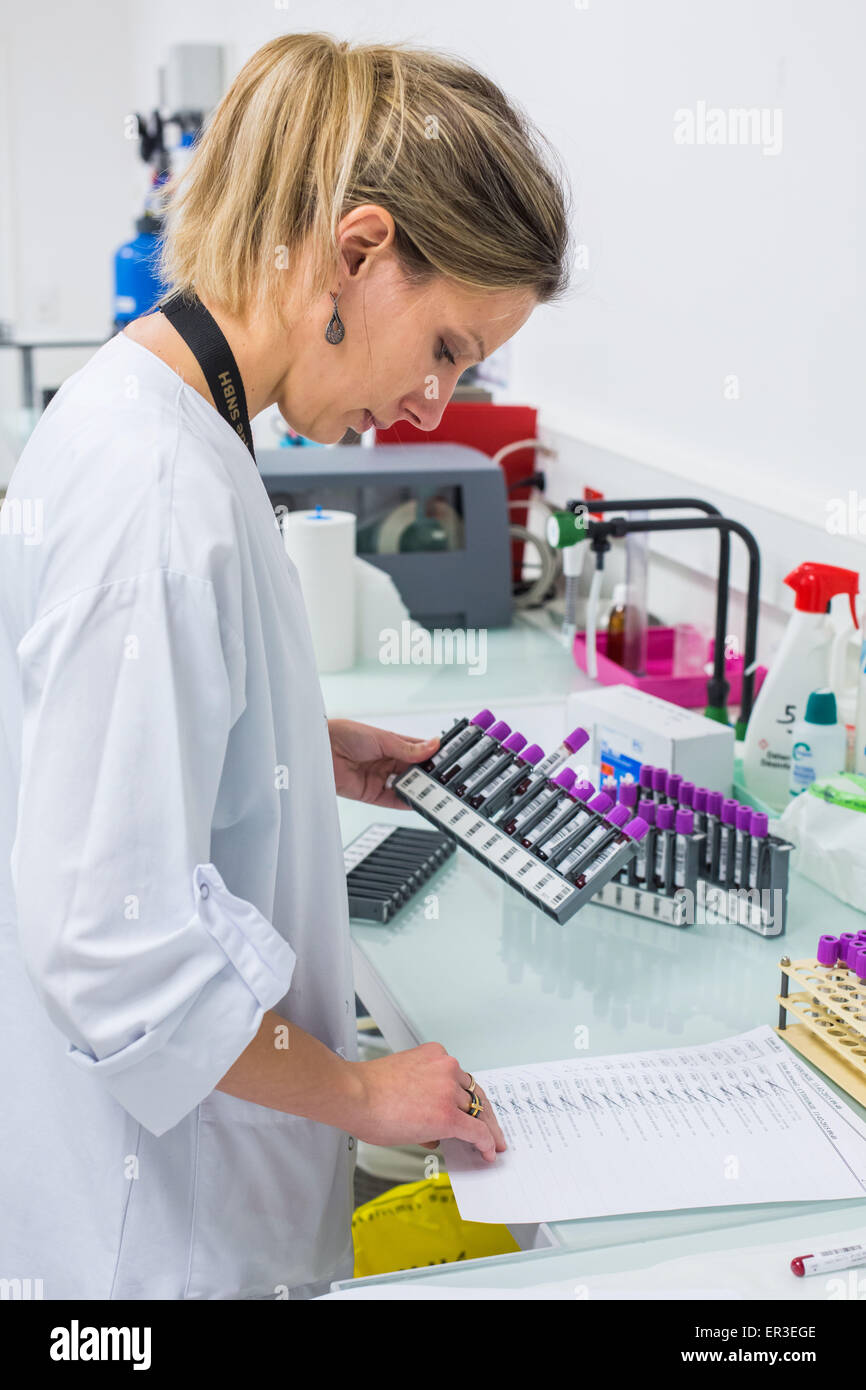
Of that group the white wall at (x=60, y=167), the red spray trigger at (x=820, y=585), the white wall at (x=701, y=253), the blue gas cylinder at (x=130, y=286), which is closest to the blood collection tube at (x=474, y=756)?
the red spray trigger at (x=820, y=585)

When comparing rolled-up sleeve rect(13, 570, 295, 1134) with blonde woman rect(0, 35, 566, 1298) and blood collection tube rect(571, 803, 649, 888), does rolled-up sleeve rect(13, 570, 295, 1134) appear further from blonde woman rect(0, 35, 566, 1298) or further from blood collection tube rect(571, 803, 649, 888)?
blood collection tube rect(571, 803, 649, 888)

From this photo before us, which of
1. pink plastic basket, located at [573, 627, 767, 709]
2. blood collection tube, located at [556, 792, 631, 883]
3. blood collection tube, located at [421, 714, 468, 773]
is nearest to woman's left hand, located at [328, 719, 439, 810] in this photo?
blood collection tube, located at [421, 714, 468, 773]

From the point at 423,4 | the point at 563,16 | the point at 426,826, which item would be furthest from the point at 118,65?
the point at 426,826

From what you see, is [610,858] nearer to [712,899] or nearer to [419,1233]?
[712,899]

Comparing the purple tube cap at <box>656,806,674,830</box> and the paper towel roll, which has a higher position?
the paper towel roll

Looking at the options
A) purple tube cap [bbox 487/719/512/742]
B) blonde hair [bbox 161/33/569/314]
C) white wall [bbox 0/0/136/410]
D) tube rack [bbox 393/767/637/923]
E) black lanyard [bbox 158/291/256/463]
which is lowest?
tube rack [bbox 393/767/637/923]

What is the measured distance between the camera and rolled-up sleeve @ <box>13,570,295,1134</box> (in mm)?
688

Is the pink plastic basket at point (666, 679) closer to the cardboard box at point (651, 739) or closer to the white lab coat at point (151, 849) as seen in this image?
the cardboard box at point (651, 739)

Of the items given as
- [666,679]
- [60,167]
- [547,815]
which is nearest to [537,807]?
[547,815]

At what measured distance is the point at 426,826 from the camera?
4.67ft

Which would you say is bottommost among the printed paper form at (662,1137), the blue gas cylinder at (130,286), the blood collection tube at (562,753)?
the printed paper form at (662,1137)

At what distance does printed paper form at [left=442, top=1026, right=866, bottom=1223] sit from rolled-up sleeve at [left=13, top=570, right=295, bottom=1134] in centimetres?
27

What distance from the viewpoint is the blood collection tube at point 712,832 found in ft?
3.92

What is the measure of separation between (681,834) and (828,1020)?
24cm
